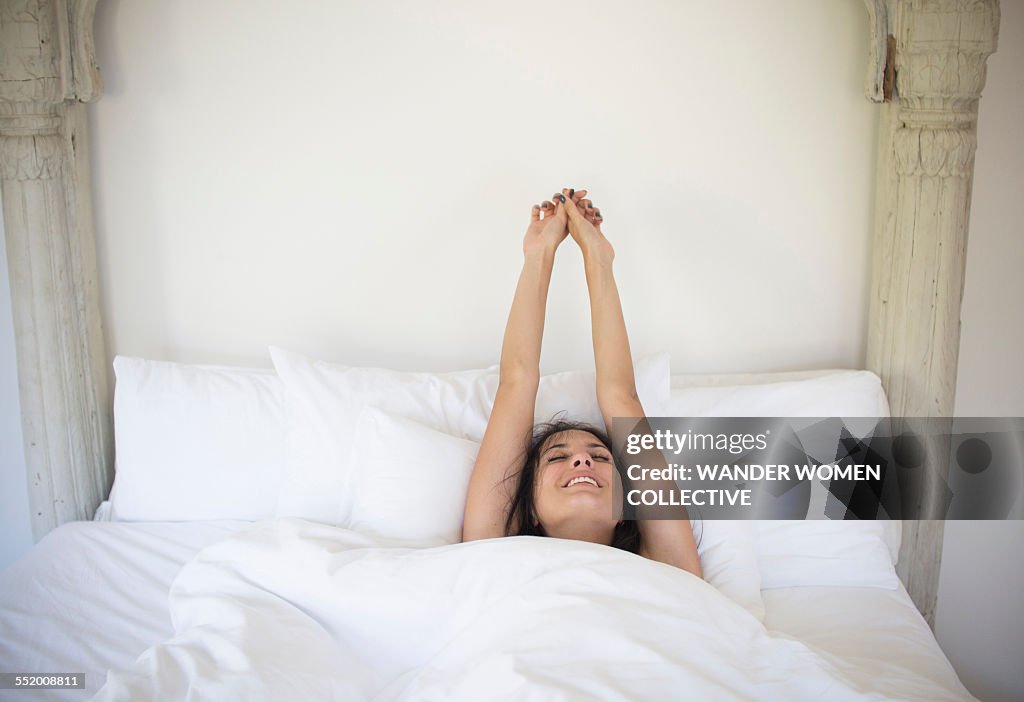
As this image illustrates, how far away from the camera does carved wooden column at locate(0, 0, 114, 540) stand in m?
1.95

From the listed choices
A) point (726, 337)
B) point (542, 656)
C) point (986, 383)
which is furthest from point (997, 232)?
point (542, 656)

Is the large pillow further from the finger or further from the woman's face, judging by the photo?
the finger

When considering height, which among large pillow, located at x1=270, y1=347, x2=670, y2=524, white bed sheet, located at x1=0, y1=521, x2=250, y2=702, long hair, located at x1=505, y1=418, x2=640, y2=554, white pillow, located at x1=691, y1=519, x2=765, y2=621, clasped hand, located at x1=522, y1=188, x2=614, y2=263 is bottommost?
white bed sheet, located at x1=0, y1=521, x2=250, y2=702

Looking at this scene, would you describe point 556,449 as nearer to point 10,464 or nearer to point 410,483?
point 410,483

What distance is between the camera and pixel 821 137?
7.05 ft

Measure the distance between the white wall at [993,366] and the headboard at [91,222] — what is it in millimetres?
198

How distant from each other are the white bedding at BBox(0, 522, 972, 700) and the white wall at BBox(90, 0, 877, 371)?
0.68 m

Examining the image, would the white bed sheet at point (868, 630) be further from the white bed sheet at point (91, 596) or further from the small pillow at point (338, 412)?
the white bed sheet at point (91, 596)

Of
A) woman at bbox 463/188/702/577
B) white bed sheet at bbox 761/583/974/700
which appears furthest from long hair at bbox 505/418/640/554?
white bed sheet at bbox 761/583/974/700

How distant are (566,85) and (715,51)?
14.3 inches

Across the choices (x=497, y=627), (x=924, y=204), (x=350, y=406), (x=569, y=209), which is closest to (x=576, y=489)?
(x=497, y=627)

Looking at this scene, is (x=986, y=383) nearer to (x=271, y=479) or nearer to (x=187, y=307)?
(x=271, y=479)

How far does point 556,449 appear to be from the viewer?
175 cm

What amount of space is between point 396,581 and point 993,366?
62.8 inches
